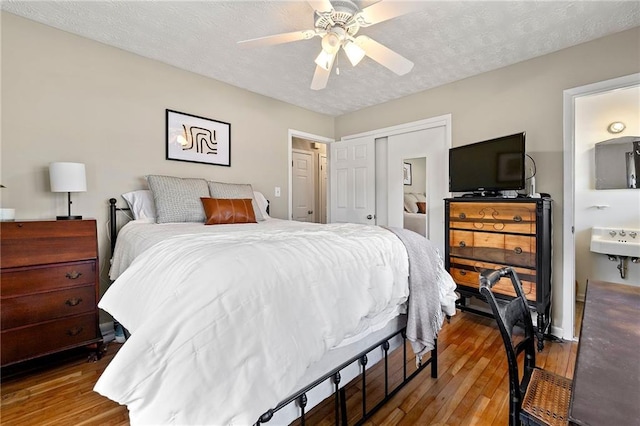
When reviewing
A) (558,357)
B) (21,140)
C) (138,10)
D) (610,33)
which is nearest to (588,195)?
(610,33)

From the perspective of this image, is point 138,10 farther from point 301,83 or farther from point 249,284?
point 249,284

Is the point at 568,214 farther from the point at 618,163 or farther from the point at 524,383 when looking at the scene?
the point at 524,383

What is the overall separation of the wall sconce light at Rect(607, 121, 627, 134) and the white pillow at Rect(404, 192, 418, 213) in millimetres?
2228

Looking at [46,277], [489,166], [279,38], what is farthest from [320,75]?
[46,277]

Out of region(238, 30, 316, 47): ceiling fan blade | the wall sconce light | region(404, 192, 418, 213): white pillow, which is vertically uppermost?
region(238, 30, 316, 47): ceiling fan blade

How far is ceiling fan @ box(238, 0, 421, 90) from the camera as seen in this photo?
162 cm

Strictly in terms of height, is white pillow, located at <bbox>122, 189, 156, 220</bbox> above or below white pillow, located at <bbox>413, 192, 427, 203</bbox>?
below

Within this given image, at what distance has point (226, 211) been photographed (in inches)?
98.3

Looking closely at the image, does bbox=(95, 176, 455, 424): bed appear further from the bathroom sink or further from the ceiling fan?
the bathroom sink

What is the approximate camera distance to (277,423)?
1.13 meters

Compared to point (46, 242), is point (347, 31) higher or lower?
higher

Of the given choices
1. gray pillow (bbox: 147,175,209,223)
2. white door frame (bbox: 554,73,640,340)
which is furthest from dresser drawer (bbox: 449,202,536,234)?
gray pillow (bbox: 147,175,209,223)

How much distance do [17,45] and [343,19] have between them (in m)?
2.37

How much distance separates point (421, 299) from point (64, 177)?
101 inches
